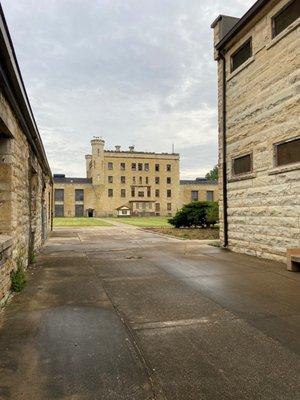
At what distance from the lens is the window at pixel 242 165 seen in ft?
35.2

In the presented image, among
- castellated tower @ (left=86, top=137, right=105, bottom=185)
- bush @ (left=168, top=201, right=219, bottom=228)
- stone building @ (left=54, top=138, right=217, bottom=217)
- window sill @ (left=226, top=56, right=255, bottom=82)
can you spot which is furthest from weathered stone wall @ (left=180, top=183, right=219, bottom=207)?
window sill @ (left=226, top=56, right=255, bottom=82)

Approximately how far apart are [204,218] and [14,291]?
17.9 m

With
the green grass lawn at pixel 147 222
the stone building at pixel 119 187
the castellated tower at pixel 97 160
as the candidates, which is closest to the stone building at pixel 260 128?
the green grass lawn at pixel 147 222

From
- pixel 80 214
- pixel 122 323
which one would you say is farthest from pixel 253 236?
pixel 80 214

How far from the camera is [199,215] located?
22.6 m

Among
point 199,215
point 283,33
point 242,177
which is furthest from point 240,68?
point 199,215

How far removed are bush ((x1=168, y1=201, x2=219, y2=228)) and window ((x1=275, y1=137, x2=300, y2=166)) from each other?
1253 centimetres

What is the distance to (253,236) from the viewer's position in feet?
34.5

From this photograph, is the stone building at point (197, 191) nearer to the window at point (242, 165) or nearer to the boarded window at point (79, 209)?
the boarded window at point (79, 209)

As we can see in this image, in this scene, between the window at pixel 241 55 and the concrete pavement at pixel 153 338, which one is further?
the window at pixel 241 55

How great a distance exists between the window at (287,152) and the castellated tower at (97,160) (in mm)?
69842

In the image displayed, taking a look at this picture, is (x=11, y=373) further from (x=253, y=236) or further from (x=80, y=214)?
(x=80, y=214)

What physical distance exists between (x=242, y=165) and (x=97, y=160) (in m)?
68.1

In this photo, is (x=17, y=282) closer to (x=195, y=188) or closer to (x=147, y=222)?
(x=147, y=222)
